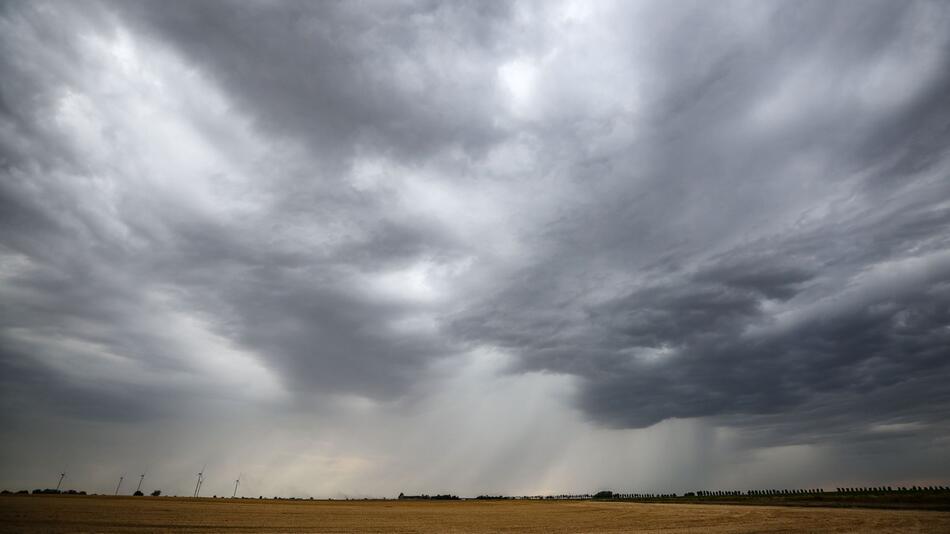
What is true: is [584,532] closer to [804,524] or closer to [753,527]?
[753,527]

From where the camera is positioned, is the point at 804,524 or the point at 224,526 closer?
the point at 804,524

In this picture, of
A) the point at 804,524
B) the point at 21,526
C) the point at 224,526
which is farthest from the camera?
the point at 224,526

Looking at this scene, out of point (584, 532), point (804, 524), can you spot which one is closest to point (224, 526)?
point (584, 532)

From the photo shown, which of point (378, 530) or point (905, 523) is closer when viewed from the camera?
point (905, 523)

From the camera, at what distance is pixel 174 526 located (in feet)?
149

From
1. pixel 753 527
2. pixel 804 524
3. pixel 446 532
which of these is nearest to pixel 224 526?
pixel 446 532

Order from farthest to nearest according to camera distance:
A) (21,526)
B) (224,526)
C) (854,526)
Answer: (224,526) < (854,526) < (21,526)

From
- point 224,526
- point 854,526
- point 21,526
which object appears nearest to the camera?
point 21,526

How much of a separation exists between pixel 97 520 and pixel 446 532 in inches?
1456

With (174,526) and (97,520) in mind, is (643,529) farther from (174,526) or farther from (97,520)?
(97,520)

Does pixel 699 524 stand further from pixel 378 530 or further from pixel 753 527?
pixel 378 530

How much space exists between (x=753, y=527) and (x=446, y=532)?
29.9 meters

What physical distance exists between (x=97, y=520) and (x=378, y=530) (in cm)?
2961

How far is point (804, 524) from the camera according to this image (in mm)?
45031
